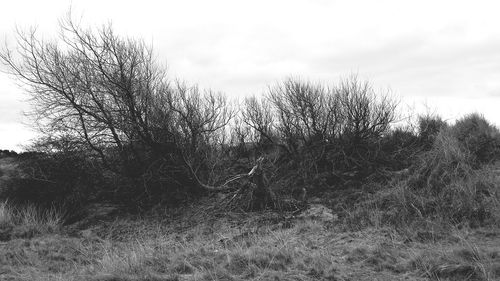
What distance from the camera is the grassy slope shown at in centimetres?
494

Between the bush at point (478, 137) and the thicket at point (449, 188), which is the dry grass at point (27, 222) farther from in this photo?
the bush at point (478, 137)

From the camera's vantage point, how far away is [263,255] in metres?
5.50

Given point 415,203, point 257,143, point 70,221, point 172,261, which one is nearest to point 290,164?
point 257,143

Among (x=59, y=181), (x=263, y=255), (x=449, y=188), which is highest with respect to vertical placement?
(x=59, y=181)

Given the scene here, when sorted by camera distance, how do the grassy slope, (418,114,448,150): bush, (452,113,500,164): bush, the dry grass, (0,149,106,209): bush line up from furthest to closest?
(418,114,448,150): bush < (0,149,106,209): bush < (452,113,500,164): bush < the dry grass < the grassy slope

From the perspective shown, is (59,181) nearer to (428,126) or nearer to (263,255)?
(263,255)

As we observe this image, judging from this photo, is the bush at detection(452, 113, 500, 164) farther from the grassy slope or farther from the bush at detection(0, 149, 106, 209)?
the bush at detection(0, 149, 106, 209)

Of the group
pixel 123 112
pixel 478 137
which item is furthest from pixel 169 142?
pixel 478 137

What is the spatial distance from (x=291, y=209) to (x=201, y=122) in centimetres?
365

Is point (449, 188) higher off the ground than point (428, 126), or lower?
lower

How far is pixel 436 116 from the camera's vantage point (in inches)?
529

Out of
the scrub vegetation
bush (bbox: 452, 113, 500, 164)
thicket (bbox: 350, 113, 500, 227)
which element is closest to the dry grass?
the scrub vegetation

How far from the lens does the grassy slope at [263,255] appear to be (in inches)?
194

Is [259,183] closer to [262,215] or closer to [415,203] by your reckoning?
[262,215]
